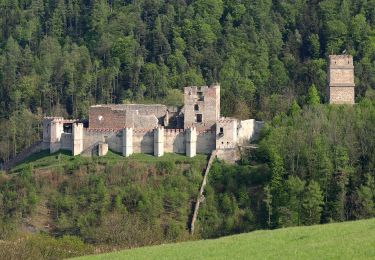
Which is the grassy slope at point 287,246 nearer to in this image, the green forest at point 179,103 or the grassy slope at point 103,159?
the green forest at point 179,103

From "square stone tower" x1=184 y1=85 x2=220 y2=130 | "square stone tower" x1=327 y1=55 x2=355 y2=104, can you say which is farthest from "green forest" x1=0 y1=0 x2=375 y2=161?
"square stone tower" x1=184 y1=85 x2=220 y2=130

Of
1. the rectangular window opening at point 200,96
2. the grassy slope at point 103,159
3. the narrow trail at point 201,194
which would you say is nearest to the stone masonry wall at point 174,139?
the grassy slope at point 103,159

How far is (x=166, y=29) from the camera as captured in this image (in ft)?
316

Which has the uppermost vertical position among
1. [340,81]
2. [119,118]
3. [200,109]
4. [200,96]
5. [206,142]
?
[340,81]

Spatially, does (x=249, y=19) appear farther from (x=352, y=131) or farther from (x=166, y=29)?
(x=352, y=131)

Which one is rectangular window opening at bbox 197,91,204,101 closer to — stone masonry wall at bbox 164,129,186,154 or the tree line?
stone masonry wall at bbox 164,129,186,154

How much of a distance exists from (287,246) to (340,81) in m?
31.1

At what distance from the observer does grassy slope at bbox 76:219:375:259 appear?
29.6m

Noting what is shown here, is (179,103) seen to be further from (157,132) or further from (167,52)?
(167,52)

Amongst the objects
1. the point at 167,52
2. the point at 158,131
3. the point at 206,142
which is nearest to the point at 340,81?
the point at 206,142

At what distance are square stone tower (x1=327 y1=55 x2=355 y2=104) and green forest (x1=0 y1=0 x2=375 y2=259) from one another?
97 cm

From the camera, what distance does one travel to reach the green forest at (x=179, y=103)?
168 feet

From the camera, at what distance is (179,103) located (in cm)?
7212

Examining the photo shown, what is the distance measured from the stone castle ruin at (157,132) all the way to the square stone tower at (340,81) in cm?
579
